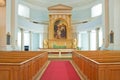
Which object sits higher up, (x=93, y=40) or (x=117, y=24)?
(x=117, y=24)

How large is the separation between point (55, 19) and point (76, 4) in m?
3.85

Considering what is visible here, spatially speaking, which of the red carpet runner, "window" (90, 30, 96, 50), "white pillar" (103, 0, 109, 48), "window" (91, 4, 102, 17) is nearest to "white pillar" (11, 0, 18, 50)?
"white pillar" (103, 0, 109, 48)

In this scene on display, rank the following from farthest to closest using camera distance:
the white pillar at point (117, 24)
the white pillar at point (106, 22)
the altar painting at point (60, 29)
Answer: the altar painting at point (60, 29), the white pillar at point (106, 22), the white pillar at point (117, 24)

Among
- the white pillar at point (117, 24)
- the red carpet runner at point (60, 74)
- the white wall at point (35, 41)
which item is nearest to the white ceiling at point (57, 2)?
the white wall at point (35, 41)

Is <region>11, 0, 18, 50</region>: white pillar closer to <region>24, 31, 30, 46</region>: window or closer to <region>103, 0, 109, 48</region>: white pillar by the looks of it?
<region>24, 31, 30, 46</region>: window

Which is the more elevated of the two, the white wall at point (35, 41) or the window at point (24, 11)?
the window at point (24, 11)

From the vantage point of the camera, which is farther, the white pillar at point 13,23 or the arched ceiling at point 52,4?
the arched ceiling at point 52,4

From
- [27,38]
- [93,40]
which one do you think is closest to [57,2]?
[27,38]

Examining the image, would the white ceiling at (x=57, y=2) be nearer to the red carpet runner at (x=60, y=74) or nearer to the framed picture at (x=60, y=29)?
the framed picture at (x=60, y=29)

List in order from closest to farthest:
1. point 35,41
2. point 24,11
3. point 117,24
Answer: point 117,24
point 24,11
point 35,41

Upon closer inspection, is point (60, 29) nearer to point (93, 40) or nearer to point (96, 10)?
point (93, 40)

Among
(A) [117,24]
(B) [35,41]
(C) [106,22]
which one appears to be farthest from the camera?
(B) [35,41]

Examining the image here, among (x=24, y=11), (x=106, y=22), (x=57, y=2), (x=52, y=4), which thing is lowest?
(x=106, y=22)

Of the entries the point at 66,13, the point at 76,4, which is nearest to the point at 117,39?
the point at 66,13
